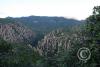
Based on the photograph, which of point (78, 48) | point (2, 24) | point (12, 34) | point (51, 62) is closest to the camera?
point (78, 48)

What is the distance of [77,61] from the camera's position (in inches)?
457

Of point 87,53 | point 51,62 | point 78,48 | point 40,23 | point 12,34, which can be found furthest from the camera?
point 40,23

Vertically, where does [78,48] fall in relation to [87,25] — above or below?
below

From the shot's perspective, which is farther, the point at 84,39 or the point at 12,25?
the point at 12,25

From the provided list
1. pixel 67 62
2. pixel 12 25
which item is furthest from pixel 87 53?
pixel 12 25

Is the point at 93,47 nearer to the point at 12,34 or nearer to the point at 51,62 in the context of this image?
the point at 51,62

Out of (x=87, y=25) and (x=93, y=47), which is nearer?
(x=93, y=47)

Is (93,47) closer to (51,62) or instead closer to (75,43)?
(75,43)

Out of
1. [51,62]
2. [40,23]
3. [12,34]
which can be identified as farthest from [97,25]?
[40,23]

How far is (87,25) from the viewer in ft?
39.8

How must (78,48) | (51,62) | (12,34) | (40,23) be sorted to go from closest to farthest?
(78,48) → (51,62) → (12,34) → (40,23)

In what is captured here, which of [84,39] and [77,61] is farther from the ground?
[84,39]

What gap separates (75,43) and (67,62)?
0.75 metres

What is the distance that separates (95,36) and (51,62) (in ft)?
10.2
